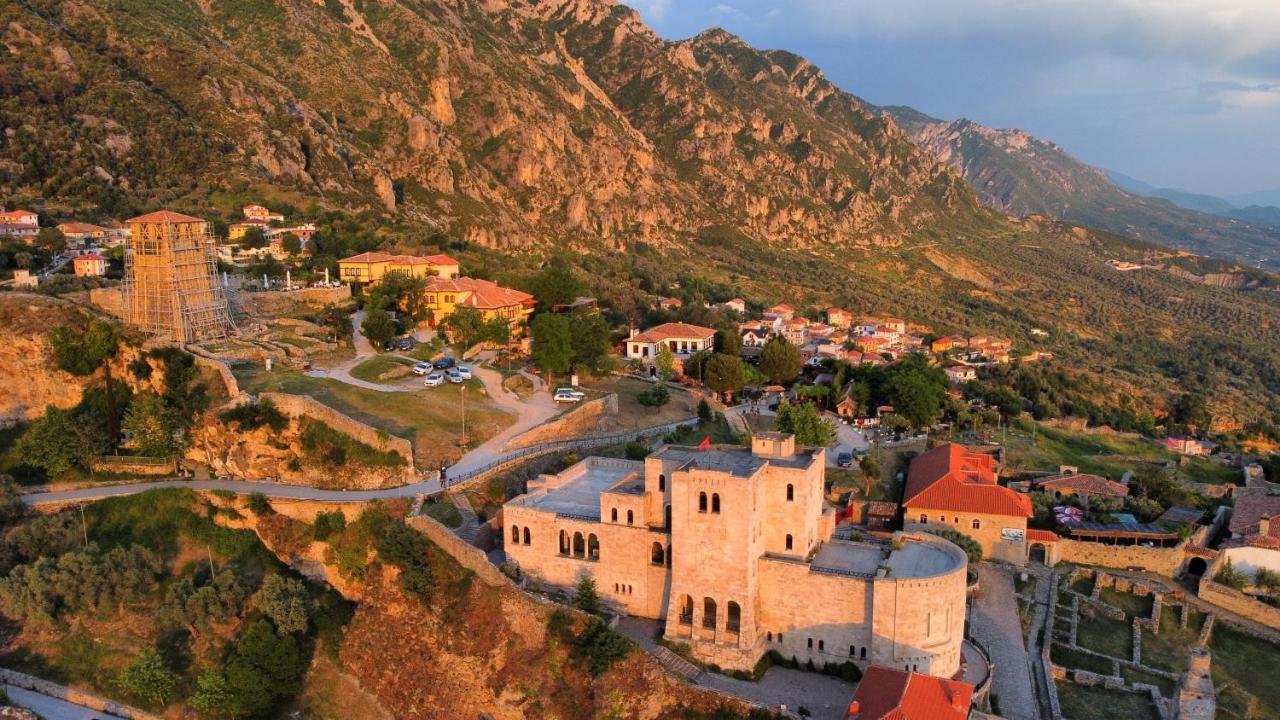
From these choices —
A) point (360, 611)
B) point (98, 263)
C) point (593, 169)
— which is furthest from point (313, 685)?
point (593, 169)

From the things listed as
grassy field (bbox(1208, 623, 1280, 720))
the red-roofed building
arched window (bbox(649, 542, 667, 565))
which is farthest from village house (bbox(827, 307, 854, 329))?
arched window (bbox(649, 542, 667, 565))

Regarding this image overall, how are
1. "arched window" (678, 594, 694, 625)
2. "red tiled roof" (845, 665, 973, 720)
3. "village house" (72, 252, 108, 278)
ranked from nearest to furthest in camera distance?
"red tiled roof" (845, 665, 973, 720)
"arched window" (678, 594, 694, 625)
"village house" (72, 252, 108, 278)

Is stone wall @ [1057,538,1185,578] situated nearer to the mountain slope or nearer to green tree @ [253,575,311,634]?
green tree @ [253,575,311,634]

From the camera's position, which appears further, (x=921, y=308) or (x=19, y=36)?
(x=921, y=308)

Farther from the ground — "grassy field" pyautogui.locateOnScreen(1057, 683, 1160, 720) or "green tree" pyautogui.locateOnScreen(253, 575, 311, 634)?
"green tree" pyautogui.locateOnScreen(253, 575, 311, 634)

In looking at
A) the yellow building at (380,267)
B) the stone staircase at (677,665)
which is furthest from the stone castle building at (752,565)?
the yellow building at (380,267)

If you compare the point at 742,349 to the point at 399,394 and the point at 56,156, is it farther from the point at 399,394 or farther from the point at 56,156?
the point at 56,156

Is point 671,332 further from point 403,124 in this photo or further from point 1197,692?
point 403,124
